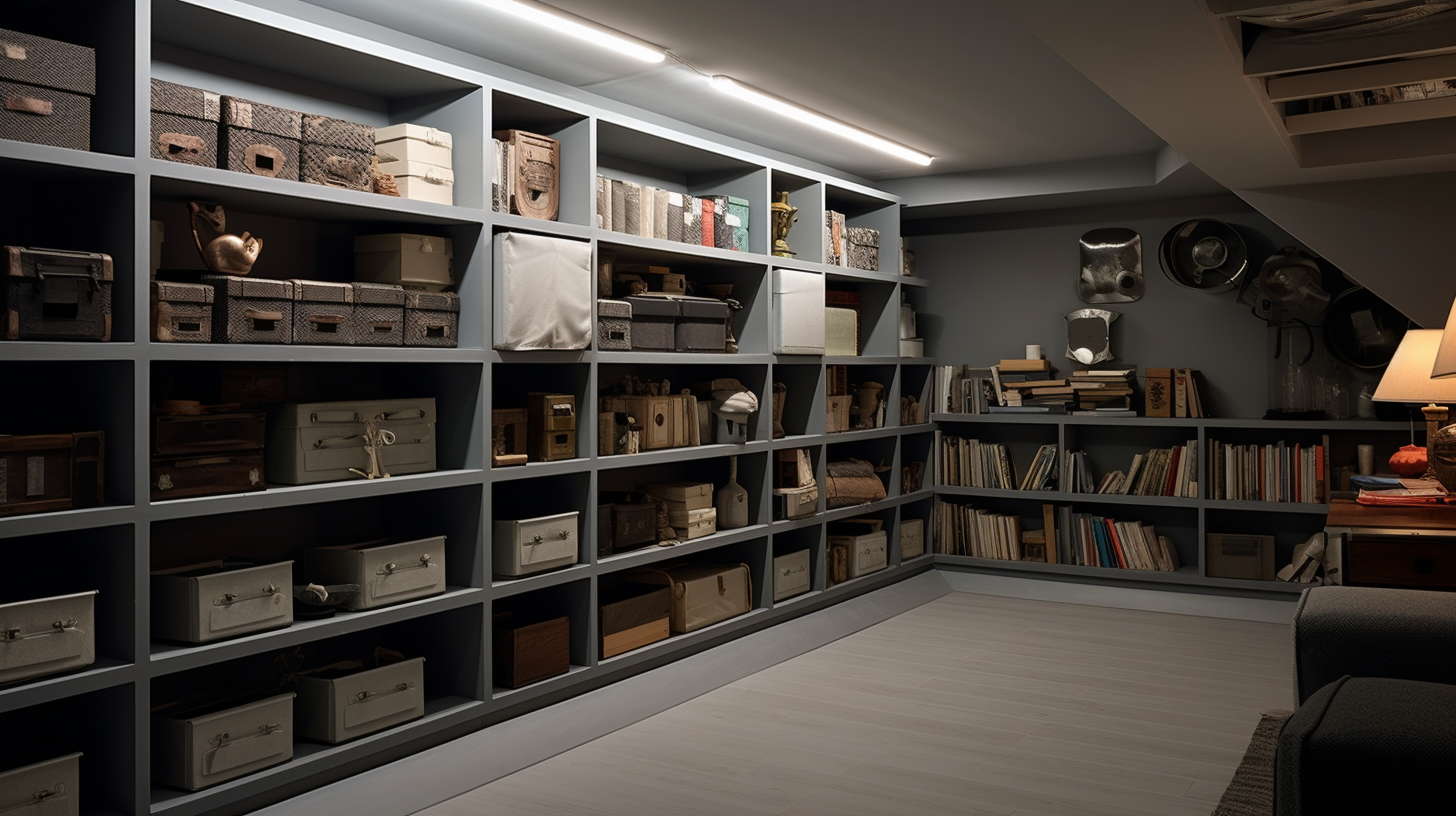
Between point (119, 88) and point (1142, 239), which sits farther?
point (1142, 239)

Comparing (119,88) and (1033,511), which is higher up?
(119,88)

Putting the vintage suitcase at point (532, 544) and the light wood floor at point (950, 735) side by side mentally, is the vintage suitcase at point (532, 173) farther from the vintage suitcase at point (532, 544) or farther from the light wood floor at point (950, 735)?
the light wood floor at point (950, 735)

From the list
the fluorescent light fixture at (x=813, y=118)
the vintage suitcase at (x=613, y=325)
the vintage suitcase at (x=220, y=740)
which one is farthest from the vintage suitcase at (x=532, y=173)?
the vintage suitcase at (x=220, y=740)

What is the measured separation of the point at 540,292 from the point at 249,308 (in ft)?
3.42

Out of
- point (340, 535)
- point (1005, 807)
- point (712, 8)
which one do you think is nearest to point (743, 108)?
point (712, 8)

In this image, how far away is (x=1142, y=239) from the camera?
22.2 feet

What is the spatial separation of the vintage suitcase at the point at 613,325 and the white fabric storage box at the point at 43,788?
2.29m

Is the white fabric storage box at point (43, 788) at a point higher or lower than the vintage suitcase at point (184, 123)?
lower

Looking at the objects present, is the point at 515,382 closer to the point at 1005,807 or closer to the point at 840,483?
the point at 840,483

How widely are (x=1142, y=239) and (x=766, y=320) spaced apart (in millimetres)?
2761

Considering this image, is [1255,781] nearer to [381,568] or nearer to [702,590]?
[702,590]

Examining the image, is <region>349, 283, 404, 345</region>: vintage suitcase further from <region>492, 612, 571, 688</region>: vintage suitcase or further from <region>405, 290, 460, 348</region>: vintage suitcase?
<region>492, 612, 571, 688</region>: vintage suitcase

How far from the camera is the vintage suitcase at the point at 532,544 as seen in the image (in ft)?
13.2

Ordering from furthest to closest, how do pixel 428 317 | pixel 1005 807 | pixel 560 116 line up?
pixel 560 116 < pixel 428 317 < pixel 1005 807
